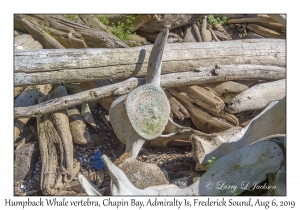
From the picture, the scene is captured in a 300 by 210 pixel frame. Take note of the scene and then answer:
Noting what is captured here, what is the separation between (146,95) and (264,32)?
3.25 m

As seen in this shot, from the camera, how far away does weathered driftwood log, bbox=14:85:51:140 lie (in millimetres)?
4594

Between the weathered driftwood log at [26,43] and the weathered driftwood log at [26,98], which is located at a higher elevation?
the weathered driftwood log at [26,43]

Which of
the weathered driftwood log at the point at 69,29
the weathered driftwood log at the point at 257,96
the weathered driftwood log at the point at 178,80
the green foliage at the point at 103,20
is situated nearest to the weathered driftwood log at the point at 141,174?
the weathered driftwood log at the point at 178,80

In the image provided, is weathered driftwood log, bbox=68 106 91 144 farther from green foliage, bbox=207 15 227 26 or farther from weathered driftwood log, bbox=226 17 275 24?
weathered driftwood log, bbox=226 17 275 24

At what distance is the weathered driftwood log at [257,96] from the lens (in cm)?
461

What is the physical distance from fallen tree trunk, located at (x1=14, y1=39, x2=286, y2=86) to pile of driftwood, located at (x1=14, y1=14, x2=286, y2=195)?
0.04ft

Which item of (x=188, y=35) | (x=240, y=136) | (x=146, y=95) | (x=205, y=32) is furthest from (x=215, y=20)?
(x=146, y=95)

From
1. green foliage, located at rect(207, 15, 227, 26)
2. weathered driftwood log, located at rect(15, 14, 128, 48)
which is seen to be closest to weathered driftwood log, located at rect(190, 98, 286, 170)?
weathered driftwood log, located at rect(15, 14, 128, 48)

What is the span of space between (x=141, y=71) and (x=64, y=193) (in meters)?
1.73

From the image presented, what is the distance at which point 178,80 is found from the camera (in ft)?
15.6

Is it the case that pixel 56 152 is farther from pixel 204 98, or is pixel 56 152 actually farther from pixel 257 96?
pixel 257 96

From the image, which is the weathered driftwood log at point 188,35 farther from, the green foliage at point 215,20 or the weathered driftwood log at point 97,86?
the weathered driftwood log at point 97,86

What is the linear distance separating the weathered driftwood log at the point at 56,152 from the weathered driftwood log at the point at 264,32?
12.2 feet

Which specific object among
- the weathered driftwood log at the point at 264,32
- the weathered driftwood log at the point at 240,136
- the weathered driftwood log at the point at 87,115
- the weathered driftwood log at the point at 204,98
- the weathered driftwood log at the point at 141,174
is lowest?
the weathered driftwood log at the point at 141,174
